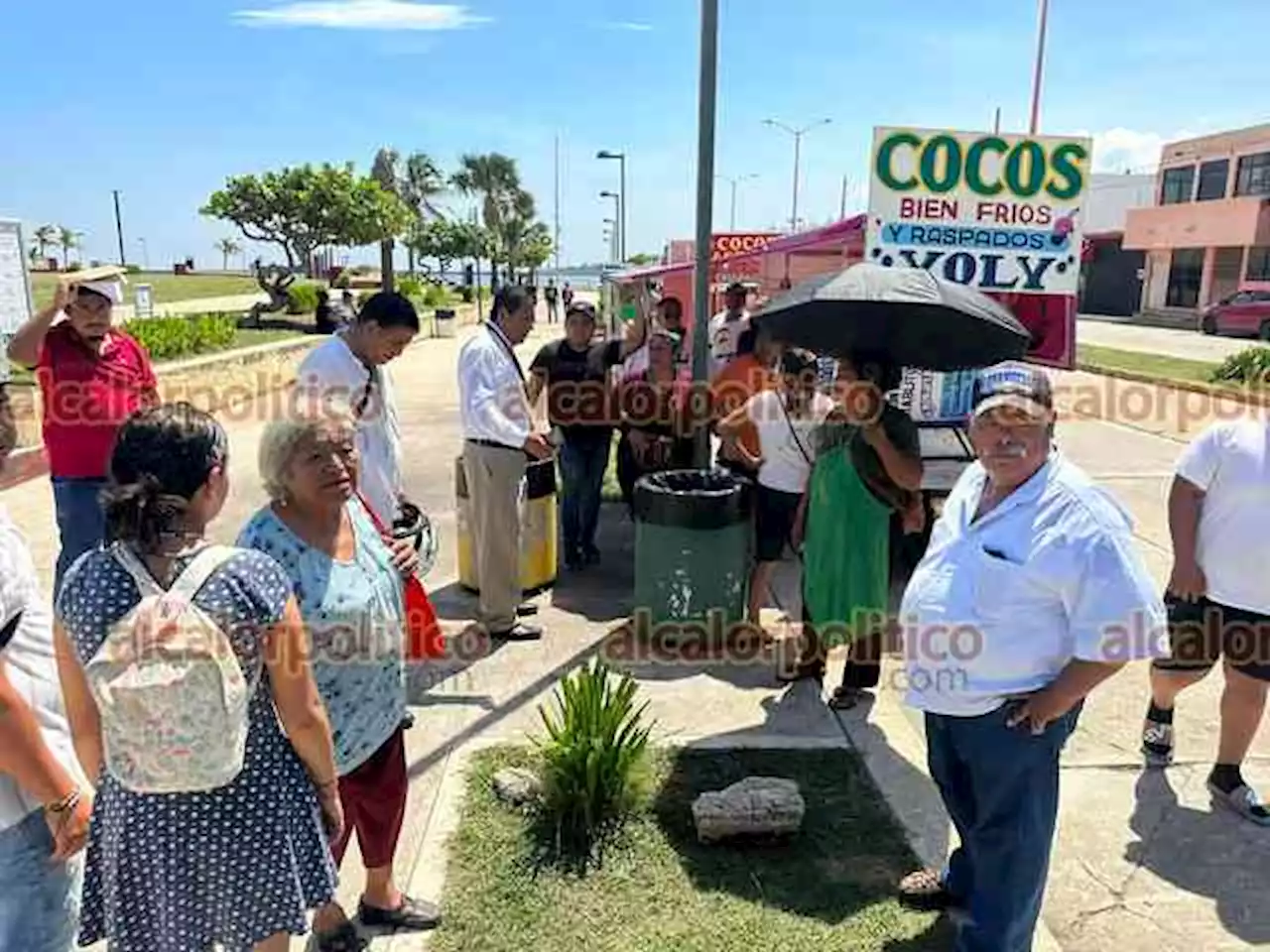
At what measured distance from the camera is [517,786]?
3.44 metres

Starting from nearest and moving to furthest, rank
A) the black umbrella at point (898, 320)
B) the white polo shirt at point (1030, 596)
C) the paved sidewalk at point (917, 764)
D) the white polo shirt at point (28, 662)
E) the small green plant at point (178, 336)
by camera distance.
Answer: the white polo shirt at point (28, 662) < the white polo shirt at point (1030, 596) < the paved sidewalk at point (917, 764) < the black umbrella at point (898, 320) < the small green plant at point (178, 336)

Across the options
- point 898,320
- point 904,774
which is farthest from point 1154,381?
point 904,774

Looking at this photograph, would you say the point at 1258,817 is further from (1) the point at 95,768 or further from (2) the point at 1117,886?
(1) the point at 95,768

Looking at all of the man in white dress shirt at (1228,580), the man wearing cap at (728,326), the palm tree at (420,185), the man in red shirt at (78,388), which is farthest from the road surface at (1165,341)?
the palm tree at (420,185)

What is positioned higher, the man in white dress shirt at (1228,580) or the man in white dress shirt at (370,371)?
the man in white dress shirt at (370,371)

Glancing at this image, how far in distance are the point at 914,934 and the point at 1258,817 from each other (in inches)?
59.9

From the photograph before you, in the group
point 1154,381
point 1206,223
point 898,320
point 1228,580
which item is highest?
point 1206,223

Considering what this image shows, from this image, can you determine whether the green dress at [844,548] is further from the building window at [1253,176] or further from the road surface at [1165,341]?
the building window at [1253,176]

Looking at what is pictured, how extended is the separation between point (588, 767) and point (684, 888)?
48cm

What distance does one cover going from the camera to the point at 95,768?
A: 6.46ft

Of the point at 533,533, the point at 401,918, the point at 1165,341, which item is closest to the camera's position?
the point at 401,918

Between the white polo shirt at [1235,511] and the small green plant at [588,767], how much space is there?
2094 mm

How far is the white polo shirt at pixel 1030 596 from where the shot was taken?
2.26 metres

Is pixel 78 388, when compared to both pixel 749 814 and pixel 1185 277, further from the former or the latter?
pixel 1185 277
